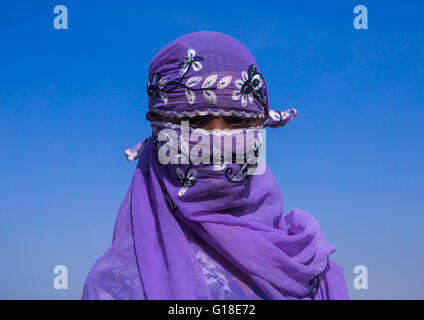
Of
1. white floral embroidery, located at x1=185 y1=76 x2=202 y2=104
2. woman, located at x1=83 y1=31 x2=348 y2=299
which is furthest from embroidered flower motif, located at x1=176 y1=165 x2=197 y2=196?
white floral embroidery, located at x1=185 y1=76 x2=202 y2=104

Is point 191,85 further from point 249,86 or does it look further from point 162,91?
point 249,86

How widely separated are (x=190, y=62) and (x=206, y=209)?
31.5 inches

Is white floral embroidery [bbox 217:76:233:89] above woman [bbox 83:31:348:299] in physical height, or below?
above

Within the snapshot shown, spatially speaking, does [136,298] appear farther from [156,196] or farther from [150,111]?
[150,111]

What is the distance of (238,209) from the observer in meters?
2.75

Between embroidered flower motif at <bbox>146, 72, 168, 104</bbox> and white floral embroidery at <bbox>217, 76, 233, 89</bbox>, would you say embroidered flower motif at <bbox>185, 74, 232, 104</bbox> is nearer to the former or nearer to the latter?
white floral embroidery at <bbox>217, 76, 233, 89</bbox>

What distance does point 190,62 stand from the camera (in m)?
2.65

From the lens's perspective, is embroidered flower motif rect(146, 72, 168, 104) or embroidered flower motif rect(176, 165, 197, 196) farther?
embroidered flower motif rect(146, 72, 168, 104)

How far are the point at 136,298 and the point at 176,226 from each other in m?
0.43

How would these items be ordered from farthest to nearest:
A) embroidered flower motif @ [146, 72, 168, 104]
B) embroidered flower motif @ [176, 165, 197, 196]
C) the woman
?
embroidered flower motif @ [146, 72, 168, 104] → embroidered flower motif @ [176, 165, 197, 196] → the woman

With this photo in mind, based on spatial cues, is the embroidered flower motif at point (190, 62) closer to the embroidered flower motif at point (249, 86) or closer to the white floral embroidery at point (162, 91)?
the white floral embroidery at point (162, 91)

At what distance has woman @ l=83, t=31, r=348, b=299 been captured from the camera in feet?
8.21
